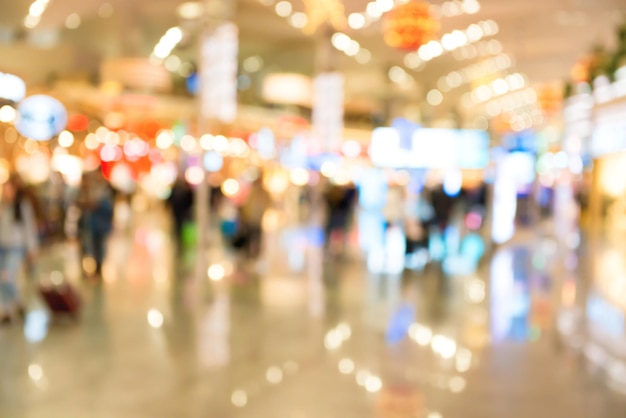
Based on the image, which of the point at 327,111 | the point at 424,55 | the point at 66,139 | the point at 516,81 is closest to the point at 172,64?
the point at 66,139

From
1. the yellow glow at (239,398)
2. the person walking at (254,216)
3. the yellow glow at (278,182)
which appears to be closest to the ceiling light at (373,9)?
the person walking at (254,216)

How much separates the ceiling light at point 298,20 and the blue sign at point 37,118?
1533cm

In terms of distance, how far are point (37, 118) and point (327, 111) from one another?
11.1m

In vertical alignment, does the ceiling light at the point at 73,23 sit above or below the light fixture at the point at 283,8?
below

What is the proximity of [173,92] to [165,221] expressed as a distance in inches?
291

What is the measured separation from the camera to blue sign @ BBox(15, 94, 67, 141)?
36.4 ft

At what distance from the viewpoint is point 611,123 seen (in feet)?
98.5

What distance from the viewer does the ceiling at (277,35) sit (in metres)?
21.3

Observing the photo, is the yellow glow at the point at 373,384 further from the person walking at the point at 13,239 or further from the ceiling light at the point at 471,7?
the ceiling light at the point at 471,7

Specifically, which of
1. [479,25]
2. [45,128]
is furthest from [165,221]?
[45,128]

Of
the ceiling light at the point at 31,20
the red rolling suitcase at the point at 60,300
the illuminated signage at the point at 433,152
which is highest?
the ceiling light at the point at 31,20

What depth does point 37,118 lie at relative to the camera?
11.2 meters

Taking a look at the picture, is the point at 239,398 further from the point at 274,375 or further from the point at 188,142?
the point at 188,142

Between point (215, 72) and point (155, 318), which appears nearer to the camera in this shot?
point (155, 318)
